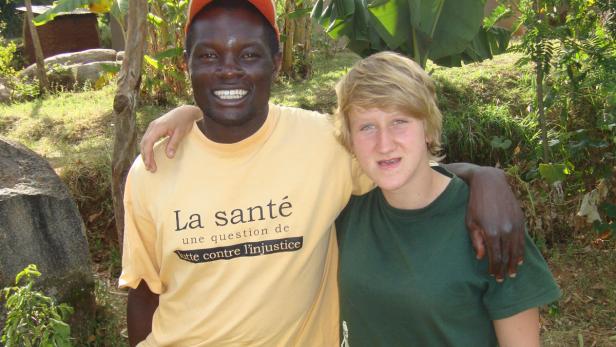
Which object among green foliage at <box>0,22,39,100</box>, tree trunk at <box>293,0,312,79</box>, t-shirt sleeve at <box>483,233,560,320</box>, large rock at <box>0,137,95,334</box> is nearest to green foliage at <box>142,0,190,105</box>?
tree trunk at <box>293,0,312,79</box>

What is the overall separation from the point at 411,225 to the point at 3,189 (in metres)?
2.35

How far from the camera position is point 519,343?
1719 mm

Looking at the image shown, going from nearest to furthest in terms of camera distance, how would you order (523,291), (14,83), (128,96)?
(523,291) < (128,96) < (14,83)

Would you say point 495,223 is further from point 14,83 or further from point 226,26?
point 14,83

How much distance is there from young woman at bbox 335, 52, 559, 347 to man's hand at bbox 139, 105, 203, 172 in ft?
1.84

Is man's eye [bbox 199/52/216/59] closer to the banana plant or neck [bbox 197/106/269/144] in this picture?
neck [bbox 197/106/269/144]

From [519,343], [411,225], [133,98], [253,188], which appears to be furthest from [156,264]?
[133,98]

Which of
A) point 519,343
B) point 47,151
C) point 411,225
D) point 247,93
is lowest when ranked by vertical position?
point 47,151

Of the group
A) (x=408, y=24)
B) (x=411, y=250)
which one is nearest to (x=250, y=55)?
(x=411, y=250)

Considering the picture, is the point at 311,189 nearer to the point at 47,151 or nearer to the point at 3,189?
the point at 3,189

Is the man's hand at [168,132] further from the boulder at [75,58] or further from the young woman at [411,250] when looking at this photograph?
the boulder at [75,58]

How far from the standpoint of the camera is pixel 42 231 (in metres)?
3.34

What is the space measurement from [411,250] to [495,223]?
248mm

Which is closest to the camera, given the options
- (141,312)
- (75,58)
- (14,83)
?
(141,312)
